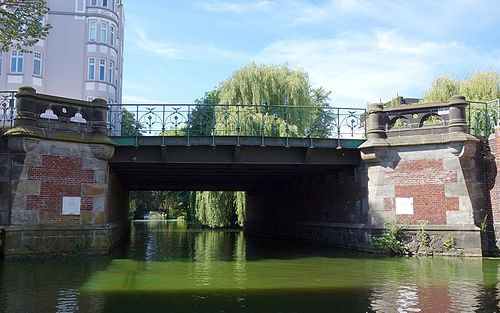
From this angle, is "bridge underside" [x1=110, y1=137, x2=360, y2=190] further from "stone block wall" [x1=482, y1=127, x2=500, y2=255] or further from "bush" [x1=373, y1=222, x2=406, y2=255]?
"stone block wall" [x1=482, y1=127, x2=500, y2=255]

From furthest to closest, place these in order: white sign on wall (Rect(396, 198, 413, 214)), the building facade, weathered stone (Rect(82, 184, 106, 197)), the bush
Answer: the building facade, white sign on wall (Rect(396, 198, 413, 214)), the bush, weathered stone (Rect(82, 184, 106, 197))

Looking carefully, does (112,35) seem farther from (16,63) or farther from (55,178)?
(55,178)

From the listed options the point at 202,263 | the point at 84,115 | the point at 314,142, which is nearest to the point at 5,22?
the point at 84,115

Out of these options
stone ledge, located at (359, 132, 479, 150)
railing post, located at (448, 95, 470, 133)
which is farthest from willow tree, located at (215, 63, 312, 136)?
railing post, located at (448, 95, 470, 133)

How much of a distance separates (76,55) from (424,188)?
1170 inches

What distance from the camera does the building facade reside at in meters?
37.3

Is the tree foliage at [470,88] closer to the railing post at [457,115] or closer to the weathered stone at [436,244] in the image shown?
the railing post at [457,115]

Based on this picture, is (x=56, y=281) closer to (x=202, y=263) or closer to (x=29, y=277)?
(x=29, y=277)

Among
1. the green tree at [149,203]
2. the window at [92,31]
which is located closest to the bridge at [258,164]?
the window at [92,31]

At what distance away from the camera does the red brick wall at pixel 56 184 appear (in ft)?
51.1

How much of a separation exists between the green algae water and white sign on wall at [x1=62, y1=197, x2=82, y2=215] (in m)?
1.66

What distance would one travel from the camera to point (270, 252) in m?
19.2

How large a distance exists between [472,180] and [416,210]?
2087 mm

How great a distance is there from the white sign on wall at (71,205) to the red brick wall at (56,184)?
10 cm
